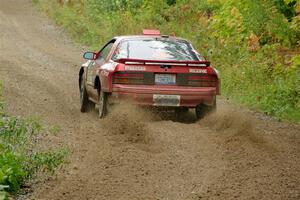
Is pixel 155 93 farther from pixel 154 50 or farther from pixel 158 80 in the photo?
pixel 154 50

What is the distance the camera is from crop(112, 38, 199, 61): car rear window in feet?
38.8

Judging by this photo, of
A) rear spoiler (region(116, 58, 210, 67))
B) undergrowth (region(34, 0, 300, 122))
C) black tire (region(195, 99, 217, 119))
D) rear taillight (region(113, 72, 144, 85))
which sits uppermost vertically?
rear spoiler (region(116, 58, 210, 67))

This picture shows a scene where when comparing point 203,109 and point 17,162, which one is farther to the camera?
point 203,109

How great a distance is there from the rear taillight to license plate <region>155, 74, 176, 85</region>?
0.27m

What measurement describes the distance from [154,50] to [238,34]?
8340 mm

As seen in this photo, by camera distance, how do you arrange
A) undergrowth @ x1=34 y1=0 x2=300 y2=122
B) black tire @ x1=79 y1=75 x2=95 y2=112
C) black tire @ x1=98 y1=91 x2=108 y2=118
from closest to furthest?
black tire @ x1=98 y1=91 x2=108 y2=118, black tire @ x1=79 y1=75 x2=95 y2=112, undergrowth @ x1=34 y1=0 x2=300 y2=122

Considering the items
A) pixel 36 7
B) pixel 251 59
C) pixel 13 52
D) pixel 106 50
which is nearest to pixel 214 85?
pixel 106 50

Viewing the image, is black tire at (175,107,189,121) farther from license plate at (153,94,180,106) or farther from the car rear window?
the car rear window

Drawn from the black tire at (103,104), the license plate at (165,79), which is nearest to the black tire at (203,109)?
the license plate at (165,79)

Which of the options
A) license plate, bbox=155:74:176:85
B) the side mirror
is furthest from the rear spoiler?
the side mirror

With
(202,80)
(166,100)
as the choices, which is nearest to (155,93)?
(166,100)

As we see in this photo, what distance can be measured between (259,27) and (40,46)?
10.1 metres

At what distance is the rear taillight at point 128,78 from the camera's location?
37.0 feet

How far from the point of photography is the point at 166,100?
11.2m
